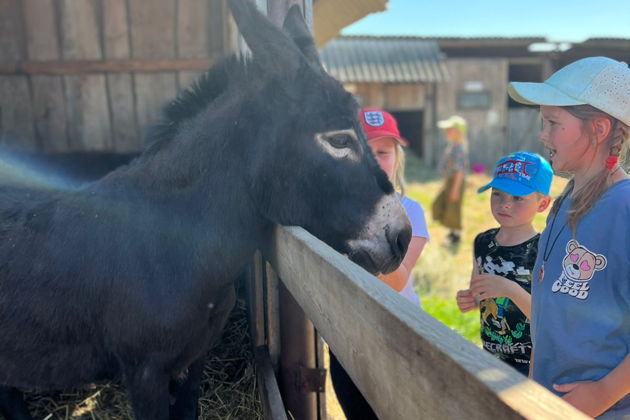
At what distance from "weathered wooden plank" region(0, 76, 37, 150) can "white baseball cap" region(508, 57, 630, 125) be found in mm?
4350

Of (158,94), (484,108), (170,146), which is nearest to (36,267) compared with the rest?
(170,146)

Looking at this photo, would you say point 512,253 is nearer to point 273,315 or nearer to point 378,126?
point 378,126

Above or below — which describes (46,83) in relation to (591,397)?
above

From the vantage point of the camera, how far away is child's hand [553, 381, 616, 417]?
1305mm

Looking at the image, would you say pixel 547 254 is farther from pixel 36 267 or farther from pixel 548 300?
pixel 36 267

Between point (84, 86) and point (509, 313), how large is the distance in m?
4.04

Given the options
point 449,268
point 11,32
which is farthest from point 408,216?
point 449,268

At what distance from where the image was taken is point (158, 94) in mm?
4590

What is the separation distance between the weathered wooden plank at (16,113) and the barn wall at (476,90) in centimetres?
1444

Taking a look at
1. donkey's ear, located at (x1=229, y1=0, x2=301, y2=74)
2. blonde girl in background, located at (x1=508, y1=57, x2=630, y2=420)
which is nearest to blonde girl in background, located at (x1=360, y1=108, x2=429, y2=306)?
donkey's ear, located at (x1=229, y1=0, x2=301, y2=74)

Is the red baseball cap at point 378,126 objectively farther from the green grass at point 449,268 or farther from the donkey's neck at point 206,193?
the green grass at point 449,268

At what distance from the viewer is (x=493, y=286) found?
2.02 metres

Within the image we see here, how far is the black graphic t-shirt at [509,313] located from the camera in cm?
224

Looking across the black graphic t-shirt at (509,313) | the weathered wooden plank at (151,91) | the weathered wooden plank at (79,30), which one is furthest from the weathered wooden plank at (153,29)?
the black graphic t-shirt at (509,313)
